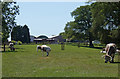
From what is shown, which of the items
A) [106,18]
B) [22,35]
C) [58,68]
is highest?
[106,18]

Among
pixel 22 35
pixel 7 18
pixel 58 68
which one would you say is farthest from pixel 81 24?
pixel 58 68

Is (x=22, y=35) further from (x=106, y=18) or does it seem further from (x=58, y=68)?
(x=58, y=68)

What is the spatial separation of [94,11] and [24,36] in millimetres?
97228

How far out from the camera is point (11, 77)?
11.5 meters

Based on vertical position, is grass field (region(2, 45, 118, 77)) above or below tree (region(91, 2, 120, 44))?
below

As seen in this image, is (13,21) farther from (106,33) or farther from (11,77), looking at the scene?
(11,77)

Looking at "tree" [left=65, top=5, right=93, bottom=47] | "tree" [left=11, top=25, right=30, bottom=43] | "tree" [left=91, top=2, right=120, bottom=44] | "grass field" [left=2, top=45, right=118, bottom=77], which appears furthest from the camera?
"tree" [left=11, top=25, right=30, bottom=43]

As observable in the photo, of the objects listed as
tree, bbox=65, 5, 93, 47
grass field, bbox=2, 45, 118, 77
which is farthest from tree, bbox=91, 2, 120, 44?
tree, bbox=65, 5, 93, 47

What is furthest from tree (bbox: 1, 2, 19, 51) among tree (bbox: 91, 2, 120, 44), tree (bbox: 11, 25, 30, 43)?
tree (bbox: 11, 25, 30, 43)

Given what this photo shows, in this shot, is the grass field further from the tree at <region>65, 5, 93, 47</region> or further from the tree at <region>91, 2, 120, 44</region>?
the tree at <region>65, 5, 93, 47</region>

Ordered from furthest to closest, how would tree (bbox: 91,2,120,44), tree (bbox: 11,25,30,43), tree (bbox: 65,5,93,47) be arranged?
tree (bbox: 11,25,30,43) → tree (bbox: 65,5,93,47) → tree (bbox: 91,2,120,44)

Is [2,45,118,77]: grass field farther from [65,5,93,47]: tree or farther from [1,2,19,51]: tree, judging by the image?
[65,5,93,47]: tree

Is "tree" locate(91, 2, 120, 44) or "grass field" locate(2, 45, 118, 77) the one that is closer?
"grass field" locate(2, 45, 118, 77)

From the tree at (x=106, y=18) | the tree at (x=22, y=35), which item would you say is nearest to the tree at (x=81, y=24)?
the tree at (x=106, y=18)
